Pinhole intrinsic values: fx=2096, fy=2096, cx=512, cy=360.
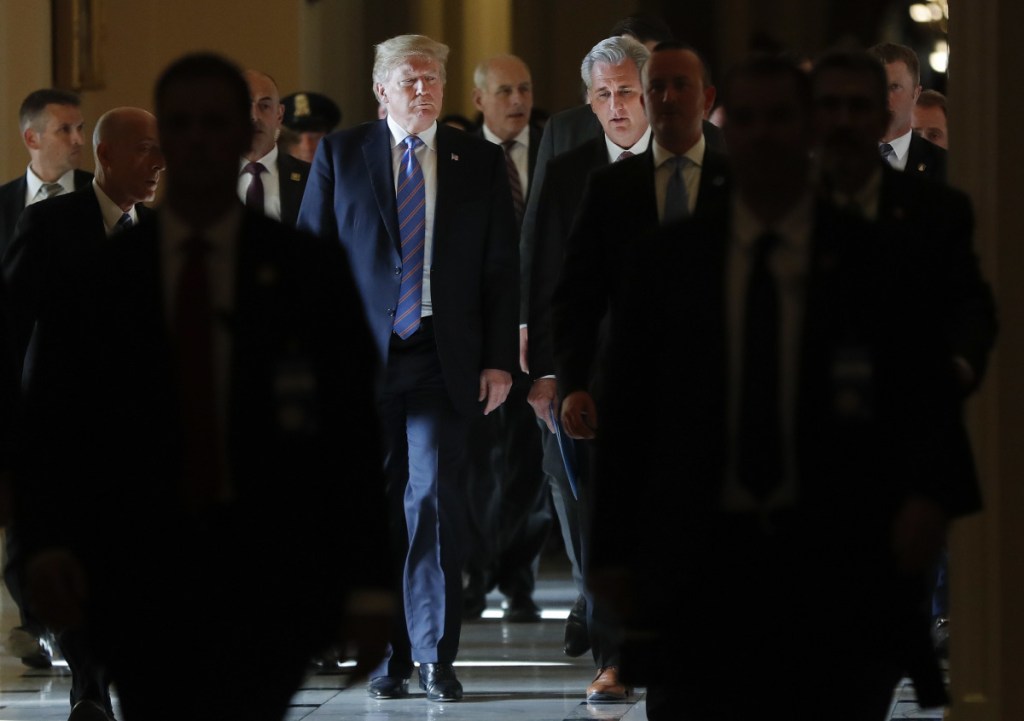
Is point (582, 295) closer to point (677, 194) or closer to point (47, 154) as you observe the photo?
A: point (677, 194)

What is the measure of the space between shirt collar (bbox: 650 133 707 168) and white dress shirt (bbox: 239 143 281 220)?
246 centimetres

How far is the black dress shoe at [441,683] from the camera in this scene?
21.6 feet

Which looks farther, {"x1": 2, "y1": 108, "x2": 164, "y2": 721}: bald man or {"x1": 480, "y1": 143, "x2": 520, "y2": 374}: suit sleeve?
{"x1": 480, "y1": 143, "x2": 520, "y2": 374}: suit sleeve

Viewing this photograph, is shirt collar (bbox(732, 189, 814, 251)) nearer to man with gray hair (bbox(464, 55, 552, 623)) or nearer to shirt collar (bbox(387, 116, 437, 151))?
shirt collar (bbox(387, 116, 437, 151))

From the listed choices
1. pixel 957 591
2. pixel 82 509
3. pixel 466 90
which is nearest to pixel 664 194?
pixel 957 591

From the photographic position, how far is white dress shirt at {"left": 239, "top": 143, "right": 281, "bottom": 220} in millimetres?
7734

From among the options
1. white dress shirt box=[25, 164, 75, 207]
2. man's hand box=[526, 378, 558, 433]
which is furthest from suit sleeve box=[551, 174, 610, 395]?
white dress shirt box=[25, 164, 75, 207]

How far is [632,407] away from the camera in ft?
11.3

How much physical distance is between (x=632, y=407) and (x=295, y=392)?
56 centimetres

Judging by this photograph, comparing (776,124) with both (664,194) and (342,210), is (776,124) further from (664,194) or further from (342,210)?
(342,210)

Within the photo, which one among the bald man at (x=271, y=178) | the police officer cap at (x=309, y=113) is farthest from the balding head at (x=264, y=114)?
the police officer cap at (x=309, y=113)

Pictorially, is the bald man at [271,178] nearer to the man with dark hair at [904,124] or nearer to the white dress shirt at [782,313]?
the man with dark hair at [904,124]

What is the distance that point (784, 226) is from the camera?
339 cm

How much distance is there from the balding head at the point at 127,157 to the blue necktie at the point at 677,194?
1609 millimetres
